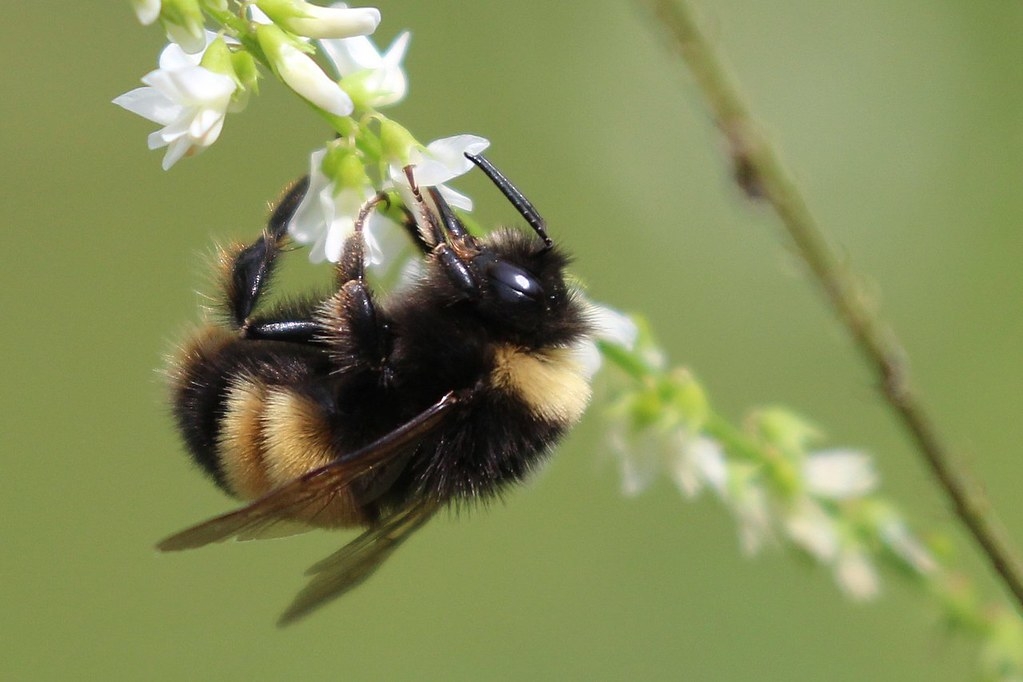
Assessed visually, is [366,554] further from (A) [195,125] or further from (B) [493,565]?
(B) [493,565]

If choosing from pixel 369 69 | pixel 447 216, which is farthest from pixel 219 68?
pixel 447 216

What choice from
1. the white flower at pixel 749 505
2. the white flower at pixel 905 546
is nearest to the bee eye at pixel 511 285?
the white flower at pixel 749 505

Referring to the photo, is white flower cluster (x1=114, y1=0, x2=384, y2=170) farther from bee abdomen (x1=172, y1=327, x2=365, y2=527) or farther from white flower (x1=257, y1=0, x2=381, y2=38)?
bee abdomen (x1=172, y1=327, x2=365, y2=527)

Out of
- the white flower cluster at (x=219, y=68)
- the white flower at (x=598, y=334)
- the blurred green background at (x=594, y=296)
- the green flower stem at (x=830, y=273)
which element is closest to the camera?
the green flower stem at (x=830, y=273)

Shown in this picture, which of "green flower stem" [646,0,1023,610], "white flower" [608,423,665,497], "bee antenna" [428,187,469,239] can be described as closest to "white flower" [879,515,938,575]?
"white flower" [608,423,665,497]

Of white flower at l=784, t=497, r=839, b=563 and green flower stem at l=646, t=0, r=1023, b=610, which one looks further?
white flower at l=784, t=497, r=839, b=563

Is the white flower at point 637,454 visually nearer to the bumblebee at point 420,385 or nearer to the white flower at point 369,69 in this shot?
the bumblebee at point 420,385
